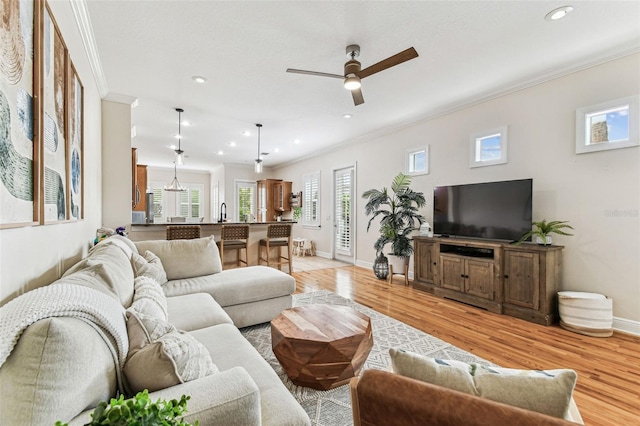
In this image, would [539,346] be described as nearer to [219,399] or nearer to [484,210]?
[484,210]

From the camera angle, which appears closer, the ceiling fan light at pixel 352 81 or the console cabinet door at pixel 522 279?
the ceiling fan light at pixel 352 81

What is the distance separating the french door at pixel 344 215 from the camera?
6.47m

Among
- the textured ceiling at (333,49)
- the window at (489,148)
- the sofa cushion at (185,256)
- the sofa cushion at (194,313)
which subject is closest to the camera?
the sofa cushion at (194,313)

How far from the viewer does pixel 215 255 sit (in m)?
3.20

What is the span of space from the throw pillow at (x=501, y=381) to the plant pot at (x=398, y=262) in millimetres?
3979

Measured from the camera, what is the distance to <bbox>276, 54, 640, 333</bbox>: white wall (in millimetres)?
2795

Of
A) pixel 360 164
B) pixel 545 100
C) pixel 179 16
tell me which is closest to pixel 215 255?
pixel 179 16

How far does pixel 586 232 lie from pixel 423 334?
7.14 ft

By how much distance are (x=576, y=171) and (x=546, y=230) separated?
745 mm

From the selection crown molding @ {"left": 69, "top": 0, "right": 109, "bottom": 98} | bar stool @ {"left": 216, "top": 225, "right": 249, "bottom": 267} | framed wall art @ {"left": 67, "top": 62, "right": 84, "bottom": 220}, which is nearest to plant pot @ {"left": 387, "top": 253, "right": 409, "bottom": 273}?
bar stool @ {"left": 216, "top": 225, "right": 249, "bottom": 267}

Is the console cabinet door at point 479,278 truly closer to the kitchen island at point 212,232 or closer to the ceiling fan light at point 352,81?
the ceiling fan light at point 352,81


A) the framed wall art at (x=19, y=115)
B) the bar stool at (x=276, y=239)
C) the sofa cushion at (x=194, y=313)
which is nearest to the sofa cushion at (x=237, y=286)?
the sofa cushion at (x=194, y=313)

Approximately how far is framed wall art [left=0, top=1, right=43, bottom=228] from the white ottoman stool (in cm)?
429

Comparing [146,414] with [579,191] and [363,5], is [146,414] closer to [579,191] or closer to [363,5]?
[363,5]
